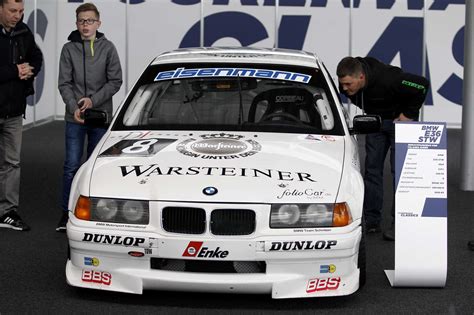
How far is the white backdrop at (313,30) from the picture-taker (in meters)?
19.7

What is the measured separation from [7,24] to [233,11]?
1150 cm

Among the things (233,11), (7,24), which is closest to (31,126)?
(233,11)

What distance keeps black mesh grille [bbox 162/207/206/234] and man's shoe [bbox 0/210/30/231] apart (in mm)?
3104

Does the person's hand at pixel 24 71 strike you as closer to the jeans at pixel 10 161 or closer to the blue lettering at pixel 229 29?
the jeans at pixel 10 161

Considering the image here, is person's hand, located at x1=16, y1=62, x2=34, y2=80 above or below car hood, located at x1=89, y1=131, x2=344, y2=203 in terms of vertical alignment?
above

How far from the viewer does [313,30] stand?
19781 mm

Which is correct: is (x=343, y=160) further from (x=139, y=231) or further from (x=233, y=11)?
(x=233, y=11)

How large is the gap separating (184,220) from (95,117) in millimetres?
1766

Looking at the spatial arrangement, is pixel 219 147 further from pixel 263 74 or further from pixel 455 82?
pixel 455 82

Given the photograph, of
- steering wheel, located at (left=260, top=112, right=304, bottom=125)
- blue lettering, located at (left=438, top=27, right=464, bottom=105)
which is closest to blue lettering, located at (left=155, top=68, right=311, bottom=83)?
steering wheel, located at (left=260, top=112, right=304, bottom=125)

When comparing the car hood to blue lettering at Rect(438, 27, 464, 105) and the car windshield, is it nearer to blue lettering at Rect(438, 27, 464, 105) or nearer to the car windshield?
the car windshield

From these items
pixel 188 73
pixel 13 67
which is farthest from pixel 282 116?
pixel 13 67

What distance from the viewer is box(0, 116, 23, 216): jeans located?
8852 millimetres

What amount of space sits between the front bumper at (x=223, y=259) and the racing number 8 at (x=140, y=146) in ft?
2.37
